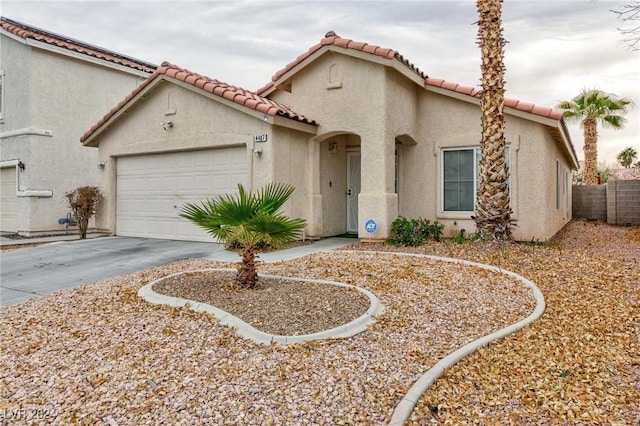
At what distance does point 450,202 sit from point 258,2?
8331mm

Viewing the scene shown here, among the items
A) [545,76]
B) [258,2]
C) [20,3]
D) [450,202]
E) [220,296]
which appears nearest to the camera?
[220,296]

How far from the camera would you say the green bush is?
1070 cm

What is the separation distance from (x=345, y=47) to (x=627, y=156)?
1644 inches

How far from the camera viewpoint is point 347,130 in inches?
454

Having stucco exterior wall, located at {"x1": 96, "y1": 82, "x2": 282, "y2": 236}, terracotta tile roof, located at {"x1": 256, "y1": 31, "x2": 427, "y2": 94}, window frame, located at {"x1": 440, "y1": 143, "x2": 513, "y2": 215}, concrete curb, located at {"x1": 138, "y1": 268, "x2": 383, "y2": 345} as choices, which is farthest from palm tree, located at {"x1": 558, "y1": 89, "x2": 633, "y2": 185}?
concrete curb, located at {"x1": 138, "y1": 268, "x2": 383, "y2": 345}

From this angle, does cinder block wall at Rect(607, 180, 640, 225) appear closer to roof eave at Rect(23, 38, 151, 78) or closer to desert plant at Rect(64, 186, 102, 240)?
desert plant at Rect(64, 186, 102, 240)

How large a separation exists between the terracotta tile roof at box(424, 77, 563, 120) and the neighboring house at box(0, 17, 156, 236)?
12332mm

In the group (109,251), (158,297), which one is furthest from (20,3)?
(158,297)

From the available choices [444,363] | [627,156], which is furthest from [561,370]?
[627,156]

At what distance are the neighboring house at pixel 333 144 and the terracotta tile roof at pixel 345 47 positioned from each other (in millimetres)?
31

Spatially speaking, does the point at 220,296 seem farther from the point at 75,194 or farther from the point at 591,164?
the point at 591,164

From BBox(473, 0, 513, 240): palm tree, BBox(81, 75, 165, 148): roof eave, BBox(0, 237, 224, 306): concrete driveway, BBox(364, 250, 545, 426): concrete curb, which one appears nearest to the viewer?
BBox(364, 250, 545, 426): concrete curb

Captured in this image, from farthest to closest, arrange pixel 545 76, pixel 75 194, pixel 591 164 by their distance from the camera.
→ 1. pixel 591 164
2. pixel 545 76
3. pixel 75 194

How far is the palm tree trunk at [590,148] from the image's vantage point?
2450cm
